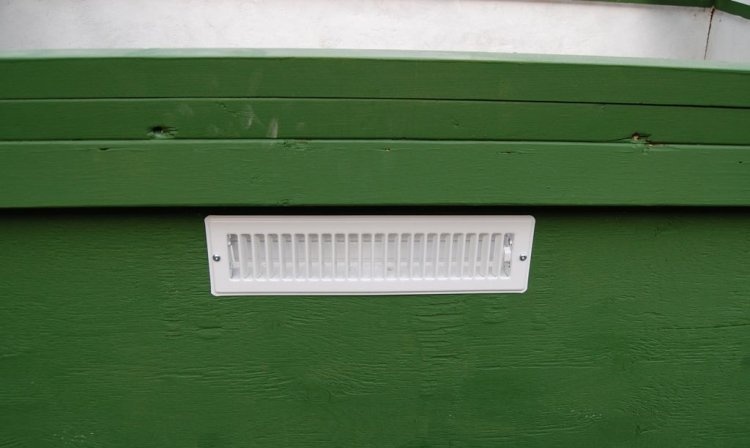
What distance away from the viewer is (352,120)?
1140 millimetres

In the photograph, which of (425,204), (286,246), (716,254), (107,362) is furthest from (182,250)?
(716,254)

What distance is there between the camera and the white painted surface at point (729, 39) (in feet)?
6.75

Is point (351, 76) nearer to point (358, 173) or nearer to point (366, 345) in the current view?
point (358, 173)

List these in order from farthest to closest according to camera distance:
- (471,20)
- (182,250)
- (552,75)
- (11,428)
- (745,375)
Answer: (471,20) → (745,375) → (11,428) → (182,250) → (552,75)

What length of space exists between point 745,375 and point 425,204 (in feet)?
3.28

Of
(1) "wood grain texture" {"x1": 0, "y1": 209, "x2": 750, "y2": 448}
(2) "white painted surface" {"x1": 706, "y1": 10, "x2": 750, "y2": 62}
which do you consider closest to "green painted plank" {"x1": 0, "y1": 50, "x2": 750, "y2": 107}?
(1) "wood grain texture" {"x1": 0, "y1": 209, "x2": 750, "y2": 448}

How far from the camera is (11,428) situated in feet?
4.48

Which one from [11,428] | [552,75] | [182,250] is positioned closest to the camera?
[552,75]

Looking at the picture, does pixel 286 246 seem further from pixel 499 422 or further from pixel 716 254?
pixel 716 254

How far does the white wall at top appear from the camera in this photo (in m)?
2.07

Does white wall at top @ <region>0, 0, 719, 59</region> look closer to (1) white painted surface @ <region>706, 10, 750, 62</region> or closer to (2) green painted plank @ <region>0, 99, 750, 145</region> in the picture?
(1) white painted surface @ <region>706, 10, 750, 62</region>

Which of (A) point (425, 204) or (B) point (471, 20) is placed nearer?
(A) point (425, 204)

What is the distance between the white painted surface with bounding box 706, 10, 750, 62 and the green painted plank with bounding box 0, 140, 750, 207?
111cm

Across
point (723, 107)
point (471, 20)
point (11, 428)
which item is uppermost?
point (471, 20)
